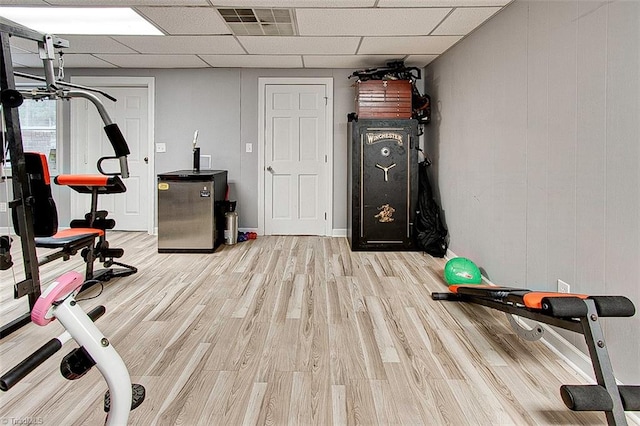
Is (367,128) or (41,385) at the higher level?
(367,128)

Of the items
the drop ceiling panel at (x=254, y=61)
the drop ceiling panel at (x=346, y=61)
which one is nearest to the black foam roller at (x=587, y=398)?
the drop ceiling panel at (x=346, y=61)

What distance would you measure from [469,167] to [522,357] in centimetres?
224

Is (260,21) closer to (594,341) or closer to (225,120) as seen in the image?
(225,120)

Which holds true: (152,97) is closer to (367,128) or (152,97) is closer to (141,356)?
(367,128)

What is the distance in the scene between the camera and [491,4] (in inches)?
140

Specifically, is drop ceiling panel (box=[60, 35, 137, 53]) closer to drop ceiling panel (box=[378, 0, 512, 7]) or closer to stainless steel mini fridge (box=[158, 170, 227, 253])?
stainless steel mini fridge (box=[158, 170, 227, 253])

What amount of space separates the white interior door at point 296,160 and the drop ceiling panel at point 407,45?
134 centimetres

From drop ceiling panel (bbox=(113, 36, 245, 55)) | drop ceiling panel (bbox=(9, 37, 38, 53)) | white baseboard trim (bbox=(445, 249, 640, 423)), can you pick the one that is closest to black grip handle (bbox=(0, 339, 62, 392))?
white baseboard trim (bbox=(445, 249, 640, 423))

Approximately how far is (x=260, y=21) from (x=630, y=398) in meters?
3.66

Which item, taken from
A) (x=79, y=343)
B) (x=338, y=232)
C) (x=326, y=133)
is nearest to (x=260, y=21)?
(x=326, y=133)

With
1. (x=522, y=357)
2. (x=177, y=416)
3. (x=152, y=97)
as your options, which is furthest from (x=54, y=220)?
(x=152, y=97)

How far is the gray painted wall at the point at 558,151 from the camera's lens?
2.15 meters

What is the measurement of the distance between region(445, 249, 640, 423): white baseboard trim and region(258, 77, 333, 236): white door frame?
3.92 metres

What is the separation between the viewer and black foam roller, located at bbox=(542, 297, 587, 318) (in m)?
1.90
